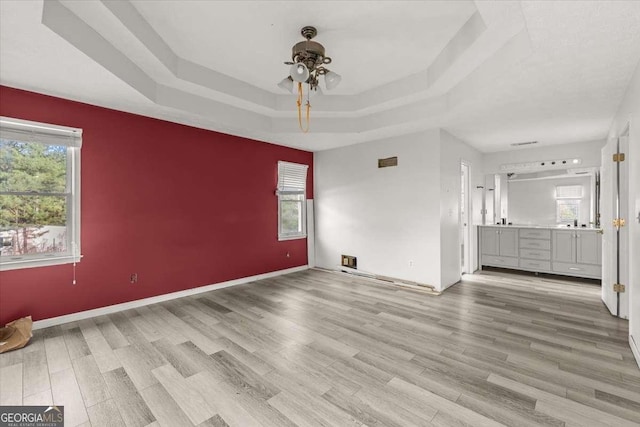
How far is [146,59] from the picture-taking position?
290 cm

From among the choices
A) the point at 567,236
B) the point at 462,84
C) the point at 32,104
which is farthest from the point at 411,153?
the point at 32,104

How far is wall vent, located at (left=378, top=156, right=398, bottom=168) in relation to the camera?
16.3ft

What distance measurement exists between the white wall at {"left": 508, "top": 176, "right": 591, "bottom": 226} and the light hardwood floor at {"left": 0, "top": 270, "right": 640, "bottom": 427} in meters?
2.59

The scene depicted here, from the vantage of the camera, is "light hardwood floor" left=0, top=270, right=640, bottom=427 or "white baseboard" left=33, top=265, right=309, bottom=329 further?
"white baseboard" left=33, top=265, right=309, bottom=329

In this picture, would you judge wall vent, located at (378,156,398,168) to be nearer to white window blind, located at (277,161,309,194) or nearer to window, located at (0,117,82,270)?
white window blind, located at (277,161,309,194)

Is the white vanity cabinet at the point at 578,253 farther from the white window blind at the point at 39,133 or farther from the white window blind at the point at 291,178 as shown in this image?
the white window blind at the point at 39,133

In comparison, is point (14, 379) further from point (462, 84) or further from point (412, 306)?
point (462, 84)

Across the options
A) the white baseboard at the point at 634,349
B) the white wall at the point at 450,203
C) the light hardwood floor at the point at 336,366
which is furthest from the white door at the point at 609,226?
the white wall at the point at 450,203

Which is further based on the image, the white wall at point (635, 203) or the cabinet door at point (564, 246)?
the cabinet door at point (564, 246)

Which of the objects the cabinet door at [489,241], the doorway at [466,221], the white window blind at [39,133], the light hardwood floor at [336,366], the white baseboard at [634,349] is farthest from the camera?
the cabinet door at [489,241]

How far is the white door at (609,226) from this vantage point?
3459 millimetres

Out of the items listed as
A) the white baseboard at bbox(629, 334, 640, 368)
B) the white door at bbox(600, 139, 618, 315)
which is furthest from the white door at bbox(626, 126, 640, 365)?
the white door at bbox(600, 139, 618, 315)

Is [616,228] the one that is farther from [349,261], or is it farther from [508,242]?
[349,261]

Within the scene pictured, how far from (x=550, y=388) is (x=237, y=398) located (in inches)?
89.2
